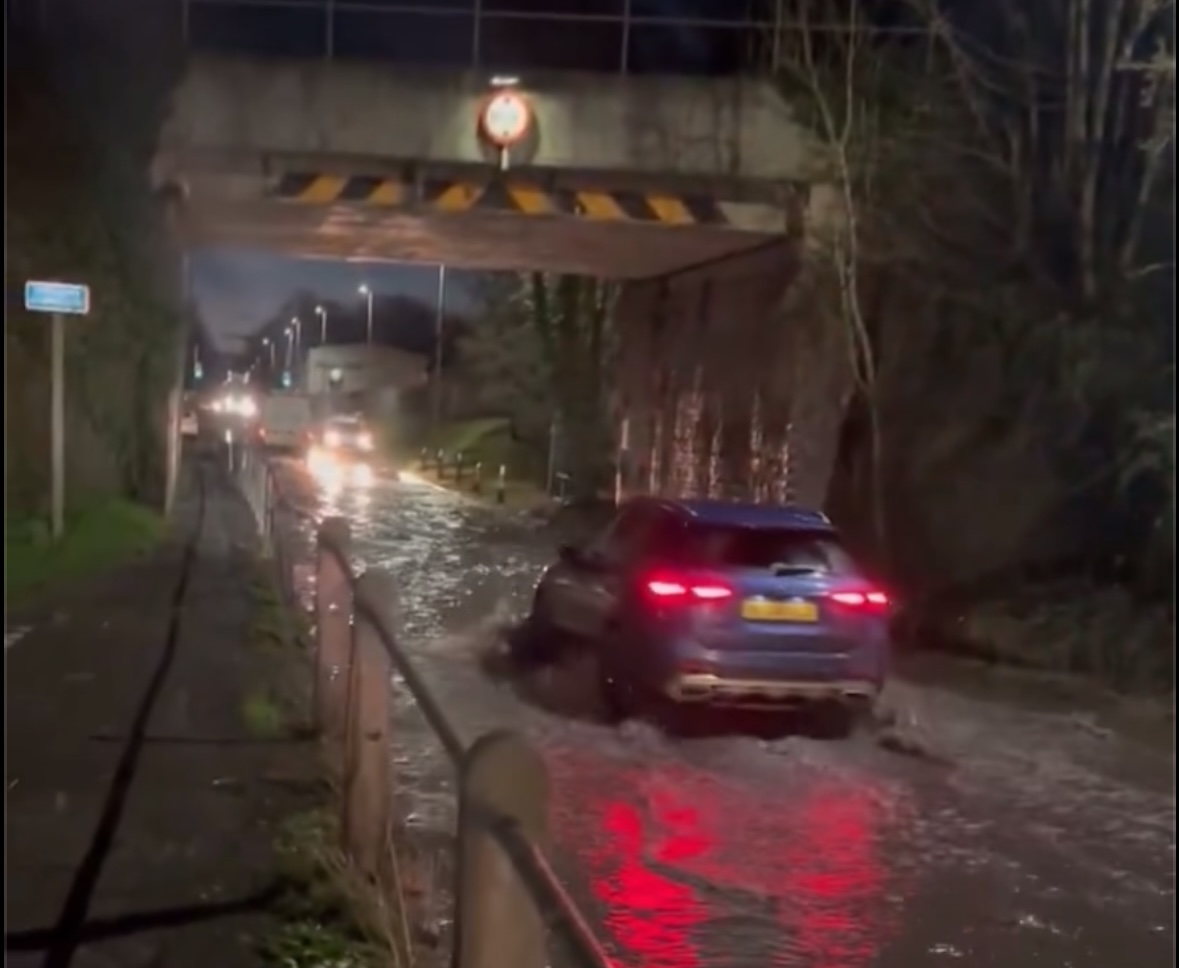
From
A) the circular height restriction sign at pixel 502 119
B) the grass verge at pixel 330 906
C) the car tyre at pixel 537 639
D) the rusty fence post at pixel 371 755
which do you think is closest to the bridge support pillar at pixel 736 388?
the car tyre at pixel 537 639

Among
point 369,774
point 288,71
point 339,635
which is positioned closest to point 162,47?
point 288,71

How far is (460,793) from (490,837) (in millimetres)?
309

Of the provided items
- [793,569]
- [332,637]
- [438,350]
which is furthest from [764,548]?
[438,350]

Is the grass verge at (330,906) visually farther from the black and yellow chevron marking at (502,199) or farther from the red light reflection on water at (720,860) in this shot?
the black and yellow chevron marking at (502,199)

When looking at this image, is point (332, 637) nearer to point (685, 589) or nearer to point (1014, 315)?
point (685, 589)

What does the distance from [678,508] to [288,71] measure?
10.0 m

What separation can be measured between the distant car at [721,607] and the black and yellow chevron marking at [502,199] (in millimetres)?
8439

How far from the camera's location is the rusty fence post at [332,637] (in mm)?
9672

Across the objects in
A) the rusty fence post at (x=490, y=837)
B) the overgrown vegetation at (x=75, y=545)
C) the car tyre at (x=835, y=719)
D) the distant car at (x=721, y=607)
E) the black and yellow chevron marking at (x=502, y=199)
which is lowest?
the overgrown vegetation at (x=75, y=545)

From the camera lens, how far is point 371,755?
715 centimetres

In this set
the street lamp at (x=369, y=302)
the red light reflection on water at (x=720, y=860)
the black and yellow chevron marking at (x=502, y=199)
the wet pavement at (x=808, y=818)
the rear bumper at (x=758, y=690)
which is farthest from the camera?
the street lamp at (x=369, y=302)

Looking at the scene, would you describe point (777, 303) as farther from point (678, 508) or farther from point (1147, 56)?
point (678, 508)

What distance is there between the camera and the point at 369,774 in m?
7.14

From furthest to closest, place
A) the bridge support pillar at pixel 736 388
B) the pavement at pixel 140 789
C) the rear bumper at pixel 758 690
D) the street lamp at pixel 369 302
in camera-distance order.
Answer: the street lamp at pixel 369 302 < the bridge support pillar at pixel 736 388 < the rear bumper at pixel 758 690 < the pavement at pixel 140 789
